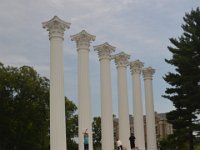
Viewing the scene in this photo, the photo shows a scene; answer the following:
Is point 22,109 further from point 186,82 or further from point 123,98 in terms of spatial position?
point 186,82

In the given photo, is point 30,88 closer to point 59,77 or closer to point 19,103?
point 19,103

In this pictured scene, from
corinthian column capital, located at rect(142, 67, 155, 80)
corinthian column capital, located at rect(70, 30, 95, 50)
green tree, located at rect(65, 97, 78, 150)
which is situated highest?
corinthian column capital, located at rect(70, 30, 95, 50)

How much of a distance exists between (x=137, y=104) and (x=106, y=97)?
1635 cm

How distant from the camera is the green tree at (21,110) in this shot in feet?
366

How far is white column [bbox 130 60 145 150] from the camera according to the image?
92.6m

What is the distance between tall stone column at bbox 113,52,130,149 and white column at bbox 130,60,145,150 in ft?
20.2

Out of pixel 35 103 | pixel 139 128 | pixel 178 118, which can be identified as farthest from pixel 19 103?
pixel 178 118

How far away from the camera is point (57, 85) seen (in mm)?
64688

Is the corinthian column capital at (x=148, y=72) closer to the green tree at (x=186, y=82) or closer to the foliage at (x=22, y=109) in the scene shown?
the green tree at (x=186, y=82)

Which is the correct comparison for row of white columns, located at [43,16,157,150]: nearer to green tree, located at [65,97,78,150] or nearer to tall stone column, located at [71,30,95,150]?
tall stone column, located at [71,30,95,150]

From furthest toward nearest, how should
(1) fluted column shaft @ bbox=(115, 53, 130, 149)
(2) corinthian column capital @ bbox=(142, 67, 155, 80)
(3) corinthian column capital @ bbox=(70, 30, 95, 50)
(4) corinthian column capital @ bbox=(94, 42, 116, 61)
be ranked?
1. (2) corinthian column capital @ bbox=(142, 67, 155, 80)
2. (1) fluted column shaft @ bbox=(115, 53, 130, 149)
3. (4) corinthian column capital @ bbox=(94, 42, 116, 61)
4. (3) corinthian column capital @ bbox=(70, 30, 95, 50)

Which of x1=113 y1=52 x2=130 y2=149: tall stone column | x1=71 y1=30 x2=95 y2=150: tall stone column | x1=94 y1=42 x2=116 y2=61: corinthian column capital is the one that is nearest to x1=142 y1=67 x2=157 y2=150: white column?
x1=113 y1=52 x2=130 y2=149: tall stone column

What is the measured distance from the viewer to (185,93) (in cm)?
9025

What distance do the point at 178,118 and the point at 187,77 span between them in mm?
10049
